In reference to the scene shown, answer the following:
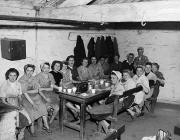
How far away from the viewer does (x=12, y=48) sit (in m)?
5.67

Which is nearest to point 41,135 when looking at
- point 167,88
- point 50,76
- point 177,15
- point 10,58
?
point 50,76

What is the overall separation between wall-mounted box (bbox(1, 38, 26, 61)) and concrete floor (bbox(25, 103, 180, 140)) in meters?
1.90

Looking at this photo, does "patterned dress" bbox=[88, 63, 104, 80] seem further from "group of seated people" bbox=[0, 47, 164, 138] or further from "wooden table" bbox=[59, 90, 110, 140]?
"wooden table" bbox=[59, 90, 110, 140]

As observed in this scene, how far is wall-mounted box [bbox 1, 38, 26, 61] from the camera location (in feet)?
18.6

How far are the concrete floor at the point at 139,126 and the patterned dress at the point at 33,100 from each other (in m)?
0.55

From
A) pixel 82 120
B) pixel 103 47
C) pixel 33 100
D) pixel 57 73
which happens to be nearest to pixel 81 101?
pixel 82 120

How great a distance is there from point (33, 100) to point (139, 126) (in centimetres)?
290

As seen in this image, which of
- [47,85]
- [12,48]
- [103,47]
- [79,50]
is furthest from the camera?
[103,47]

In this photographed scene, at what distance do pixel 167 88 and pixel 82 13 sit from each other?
16.0 feet

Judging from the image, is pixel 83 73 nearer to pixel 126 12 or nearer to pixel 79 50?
pixel 79 50

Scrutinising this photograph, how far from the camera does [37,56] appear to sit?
7055 mm

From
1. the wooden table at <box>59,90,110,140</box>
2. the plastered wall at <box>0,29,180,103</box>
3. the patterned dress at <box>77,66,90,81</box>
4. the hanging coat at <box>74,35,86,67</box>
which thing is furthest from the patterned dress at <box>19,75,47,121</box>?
the hanging coat at <box>74,35,86,67</box>

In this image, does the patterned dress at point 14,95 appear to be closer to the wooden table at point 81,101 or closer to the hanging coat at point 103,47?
the wooden table at point 81,101

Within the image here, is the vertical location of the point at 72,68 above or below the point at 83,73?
above
